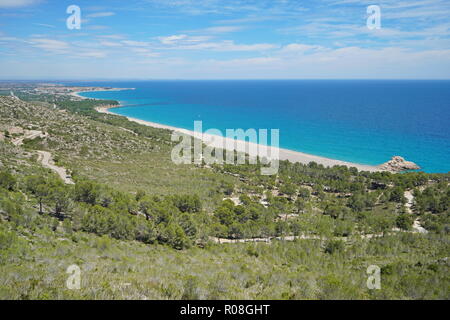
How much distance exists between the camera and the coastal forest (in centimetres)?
988

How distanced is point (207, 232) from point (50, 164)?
81.1ft

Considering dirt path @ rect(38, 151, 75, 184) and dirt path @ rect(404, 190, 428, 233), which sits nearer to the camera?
dirt path @ rect(404, 190, 428, 233)

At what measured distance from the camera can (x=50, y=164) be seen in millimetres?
34312

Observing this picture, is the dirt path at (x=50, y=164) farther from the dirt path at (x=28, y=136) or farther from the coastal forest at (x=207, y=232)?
the dirt path at (x=28, y=136)

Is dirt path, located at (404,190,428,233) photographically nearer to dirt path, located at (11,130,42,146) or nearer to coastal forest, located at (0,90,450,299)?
coastal forest, located at (0,90,450,299)

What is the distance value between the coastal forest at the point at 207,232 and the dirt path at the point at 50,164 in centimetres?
22

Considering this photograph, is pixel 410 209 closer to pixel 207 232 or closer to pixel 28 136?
pixel 207 232

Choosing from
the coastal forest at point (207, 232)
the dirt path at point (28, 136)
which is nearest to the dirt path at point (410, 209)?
the coastal forest at point (207, 232)

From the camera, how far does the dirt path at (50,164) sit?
3010 cm

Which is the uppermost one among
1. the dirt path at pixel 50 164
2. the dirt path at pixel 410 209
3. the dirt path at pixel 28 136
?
the dirt path at pixel 28 136

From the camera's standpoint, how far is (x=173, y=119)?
335 feet

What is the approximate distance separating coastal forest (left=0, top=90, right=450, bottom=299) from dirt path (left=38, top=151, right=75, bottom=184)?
0.22 m

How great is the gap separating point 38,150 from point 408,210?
155 ft

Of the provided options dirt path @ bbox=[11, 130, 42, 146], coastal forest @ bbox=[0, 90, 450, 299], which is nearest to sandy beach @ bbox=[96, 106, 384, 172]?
coastal forest @ bbox=[0, 90, 450, 299]
